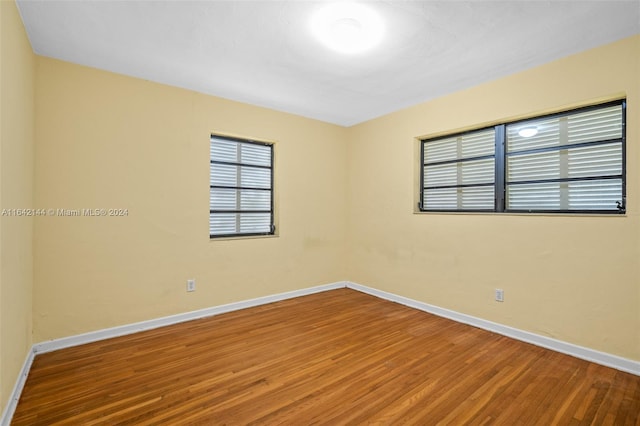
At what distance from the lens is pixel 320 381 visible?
87.5 inches

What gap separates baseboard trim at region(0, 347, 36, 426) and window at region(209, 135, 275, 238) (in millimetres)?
1833

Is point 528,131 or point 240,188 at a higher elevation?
point 528,131

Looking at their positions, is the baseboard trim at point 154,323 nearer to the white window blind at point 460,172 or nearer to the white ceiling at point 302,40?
the white window blind at point 460,172

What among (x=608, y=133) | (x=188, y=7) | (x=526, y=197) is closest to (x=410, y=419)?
(x=526, y=197)

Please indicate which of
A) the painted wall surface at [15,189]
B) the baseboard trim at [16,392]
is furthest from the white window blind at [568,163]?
the baseboard trim at [16,392]

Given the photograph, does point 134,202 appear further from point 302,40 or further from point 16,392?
point 302,40

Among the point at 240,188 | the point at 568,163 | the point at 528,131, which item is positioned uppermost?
the point at 528,131

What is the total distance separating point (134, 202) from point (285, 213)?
1851mm

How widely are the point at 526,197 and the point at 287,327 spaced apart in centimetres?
284

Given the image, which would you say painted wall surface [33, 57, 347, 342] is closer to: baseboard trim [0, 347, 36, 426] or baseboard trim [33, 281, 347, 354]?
baseboard trim [33, 281, 347, 354]

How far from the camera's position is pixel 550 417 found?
72.7 inches

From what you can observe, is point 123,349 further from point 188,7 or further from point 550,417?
point 550,417

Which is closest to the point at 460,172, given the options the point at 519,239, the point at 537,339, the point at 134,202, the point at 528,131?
the point at 528,131

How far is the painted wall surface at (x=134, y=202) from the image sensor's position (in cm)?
272
